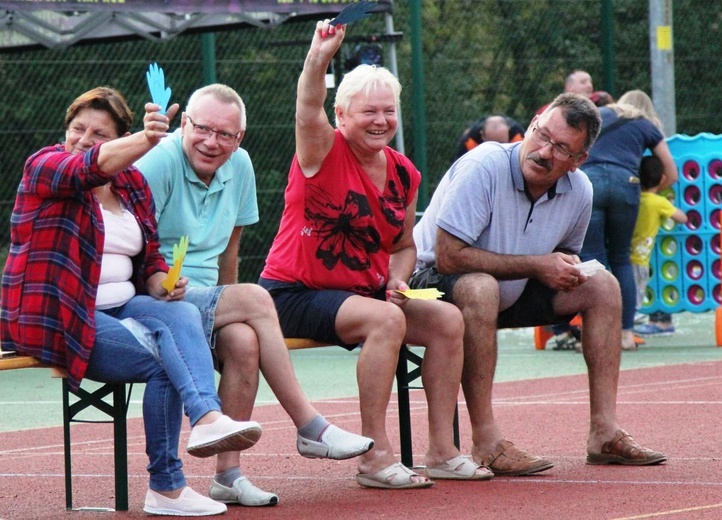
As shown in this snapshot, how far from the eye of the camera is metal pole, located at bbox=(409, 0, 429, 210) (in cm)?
1251

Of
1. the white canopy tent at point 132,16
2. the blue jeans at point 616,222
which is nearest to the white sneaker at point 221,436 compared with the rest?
the white canopy tent at point 132,16

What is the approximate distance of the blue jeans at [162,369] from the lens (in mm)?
4488

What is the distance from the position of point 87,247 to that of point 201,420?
0.65 metres

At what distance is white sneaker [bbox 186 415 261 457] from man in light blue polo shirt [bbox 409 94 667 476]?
1.20 metres

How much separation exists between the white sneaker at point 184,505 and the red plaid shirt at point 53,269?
1.48ft

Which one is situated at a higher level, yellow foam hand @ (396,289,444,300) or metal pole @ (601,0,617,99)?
metal pole @ (601,0,617,99)

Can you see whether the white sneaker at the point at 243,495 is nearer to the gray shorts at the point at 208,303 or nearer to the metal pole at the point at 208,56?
the gray shorts at the point at 208,303

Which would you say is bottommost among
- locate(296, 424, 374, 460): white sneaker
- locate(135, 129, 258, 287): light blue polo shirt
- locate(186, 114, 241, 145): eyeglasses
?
locate(296, 424, 374, 460): white sneaker

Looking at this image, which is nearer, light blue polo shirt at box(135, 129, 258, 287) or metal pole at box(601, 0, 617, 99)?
light blue polo shirt at box(135, 129, 258, 287)

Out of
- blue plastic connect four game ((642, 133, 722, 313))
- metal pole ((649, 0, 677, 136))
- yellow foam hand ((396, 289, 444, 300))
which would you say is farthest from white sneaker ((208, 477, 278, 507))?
metal pole ((649, 0, 677, 136))

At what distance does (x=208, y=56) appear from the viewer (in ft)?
Result: 39.2

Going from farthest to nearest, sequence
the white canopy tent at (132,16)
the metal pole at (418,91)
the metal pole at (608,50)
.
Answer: the metal pole at (608,50) → the metal pole at (418,91) → the white canopy tent at (132,16)

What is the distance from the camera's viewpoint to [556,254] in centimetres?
548

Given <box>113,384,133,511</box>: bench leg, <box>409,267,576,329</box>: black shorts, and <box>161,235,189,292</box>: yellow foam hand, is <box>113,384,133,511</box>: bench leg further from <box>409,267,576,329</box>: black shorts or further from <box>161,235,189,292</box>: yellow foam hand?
<box>409,267,576,329</box>: black shorts
